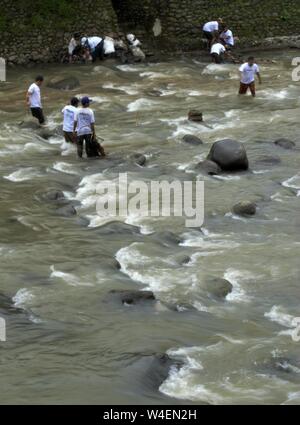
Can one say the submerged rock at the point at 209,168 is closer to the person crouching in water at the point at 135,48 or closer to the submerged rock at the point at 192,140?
the submerged rock at the point at 192,140

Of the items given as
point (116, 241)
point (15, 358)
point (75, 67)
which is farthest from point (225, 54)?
point (15, 358)

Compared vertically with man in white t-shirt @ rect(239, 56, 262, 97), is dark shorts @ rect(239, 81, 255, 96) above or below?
below

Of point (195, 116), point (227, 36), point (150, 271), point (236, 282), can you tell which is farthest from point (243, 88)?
point (236, 282)

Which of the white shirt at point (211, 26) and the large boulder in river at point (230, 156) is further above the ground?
the white shirt at point (211, 26)

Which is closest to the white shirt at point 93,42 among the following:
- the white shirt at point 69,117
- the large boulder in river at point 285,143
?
the white shirt at point 69,117

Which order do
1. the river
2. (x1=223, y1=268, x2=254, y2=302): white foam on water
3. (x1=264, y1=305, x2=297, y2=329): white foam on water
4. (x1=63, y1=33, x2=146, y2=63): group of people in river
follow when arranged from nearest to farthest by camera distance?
the river < (x1=264, y1=305, x2=297, y2=329): white foam on water < (x1=223, y1=268, x2=254, y2=302): white foam on water < (x1=63, y1=33, x2=146, y2=63): group of people in river

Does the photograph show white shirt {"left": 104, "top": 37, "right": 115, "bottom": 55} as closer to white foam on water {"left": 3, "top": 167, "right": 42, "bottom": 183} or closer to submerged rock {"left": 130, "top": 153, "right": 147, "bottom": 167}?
submerged rock {"left": 130, "top": 153, "right": 147, "bottom": 167}

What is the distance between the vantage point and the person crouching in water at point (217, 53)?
84.4 ft

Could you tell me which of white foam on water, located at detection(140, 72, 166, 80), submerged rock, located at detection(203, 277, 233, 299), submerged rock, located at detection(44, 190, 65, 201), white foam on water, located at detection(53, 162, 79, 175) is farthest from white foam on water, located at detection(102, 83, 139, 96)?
submerged rock, located at detection(203, 277, 233, 299)

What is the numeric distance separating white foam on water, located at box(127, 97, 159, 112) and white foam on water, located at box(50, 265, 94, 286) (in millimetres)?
10228

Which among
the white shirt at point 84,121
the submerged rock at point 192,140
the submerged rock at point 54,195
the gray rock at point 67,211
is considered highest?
the white shirt at point 84,121

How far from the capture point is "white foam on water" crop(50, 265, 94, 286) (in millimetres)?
10555

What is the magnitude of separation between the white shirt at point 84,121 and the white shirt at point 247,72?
623cm

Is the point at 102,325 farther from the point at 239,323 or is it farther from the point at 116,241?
the point at 116,241
